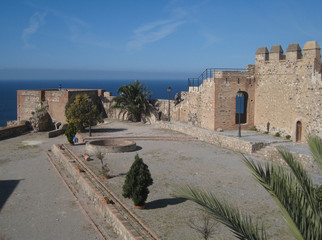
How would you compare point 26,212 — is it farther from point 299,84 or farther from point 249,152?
point 299,84

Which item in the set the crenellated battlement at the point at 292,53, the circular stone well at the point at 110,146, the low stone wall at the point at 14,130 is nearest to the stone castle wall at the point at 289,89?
the crenellated battlement at the point at 292,53

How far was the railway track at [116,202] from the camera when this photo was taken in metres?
9.09

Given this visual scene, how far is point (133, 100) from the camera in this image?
29.2m

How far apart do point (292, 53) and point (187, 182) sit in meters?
10.4

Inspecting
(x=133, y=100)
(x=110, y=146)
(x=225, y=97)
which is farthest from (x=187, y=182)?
(x=133, y=100)

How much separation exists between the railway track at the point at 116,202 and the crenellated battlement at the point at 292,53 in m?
12.4

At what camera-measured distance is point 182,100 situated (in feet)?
93.8

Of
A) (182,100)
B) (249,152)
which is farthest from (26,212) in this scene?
(182,100)

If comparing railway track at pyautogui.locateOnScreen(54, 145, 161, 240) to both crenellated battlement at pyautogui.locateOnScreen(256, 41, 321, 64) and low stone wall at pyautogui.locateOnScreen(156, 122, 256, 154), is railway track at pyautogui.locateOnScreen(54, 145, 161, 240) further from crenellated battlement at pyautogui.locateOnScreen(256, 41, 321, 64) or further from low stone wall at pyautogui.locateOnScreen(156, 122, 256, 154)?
crenellated battlement at pyautogui.locateOnScreen(256, 41, 321, 64)

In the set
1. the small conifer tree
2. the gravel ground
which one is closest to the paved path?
the small conifer tree

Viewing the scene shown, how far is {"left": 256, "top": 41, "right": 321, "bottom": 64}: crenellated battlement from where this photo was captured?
1744 cm

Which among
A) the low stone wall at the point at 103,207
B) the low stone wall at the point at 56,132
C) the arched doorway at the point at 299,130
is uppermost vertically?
the arched doorway at the point at 299,130

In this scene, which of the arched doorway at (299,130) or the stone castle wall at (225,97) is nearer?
the arched doorway at (299,130)

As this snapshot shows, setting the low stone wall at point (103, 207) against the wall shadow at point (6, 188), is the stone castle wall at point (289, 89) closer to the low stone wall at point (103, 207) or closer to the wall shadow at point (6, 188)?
the low stone wall at point (103, 207)
